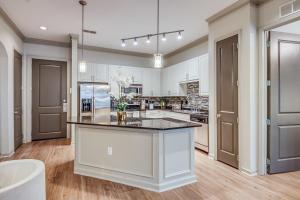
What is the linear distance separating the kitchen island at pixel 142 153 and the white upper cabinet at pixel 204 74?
195 cm

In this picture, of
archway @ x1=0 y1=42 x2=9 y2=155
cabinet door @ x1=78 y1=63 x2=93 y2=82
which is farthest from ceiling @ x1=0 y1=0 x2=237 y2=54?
archway @ x1=0 y1=42 x2=9 y2=155

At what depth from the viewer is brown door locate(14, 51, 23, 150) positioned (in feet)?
15.0

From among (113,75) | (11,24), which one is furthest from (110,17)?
(113,75)

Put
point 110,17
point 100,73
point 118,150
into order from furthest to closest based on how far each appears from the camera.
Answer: point 100,73 < point 110,17 < point 118,150

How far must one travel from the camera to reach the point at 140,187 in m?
2.69

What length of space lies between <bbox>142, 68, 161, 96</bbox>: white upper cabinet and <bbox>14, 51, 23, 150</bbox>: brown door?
11.5ft

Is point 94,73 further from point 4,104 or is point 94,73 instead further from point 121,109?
point 121,109

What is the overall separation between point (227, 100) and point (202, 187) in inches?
65.0

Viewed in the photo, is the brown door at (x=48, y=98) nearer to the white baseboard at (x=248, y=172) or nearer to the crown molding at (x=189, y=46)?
the crown molding at (x=189, y=46)

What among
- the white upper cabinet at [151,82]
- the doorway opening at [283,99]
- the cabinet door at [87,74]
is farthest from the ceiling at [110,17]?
the white upper cabinet at [151,82]

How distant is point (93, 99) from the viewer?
17.9 ft

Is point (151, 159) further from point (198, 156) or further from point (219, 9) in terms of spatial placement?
point (219, 9)

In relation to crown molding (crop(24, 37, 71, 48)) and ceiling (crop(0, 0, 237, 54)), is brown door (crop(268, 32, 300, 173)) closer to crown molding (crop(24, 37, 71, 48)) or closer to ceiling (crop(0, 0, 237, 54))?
ceiling (crop(0, 0, 237, 54))

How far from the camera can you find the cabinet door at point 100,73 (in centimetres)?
580
